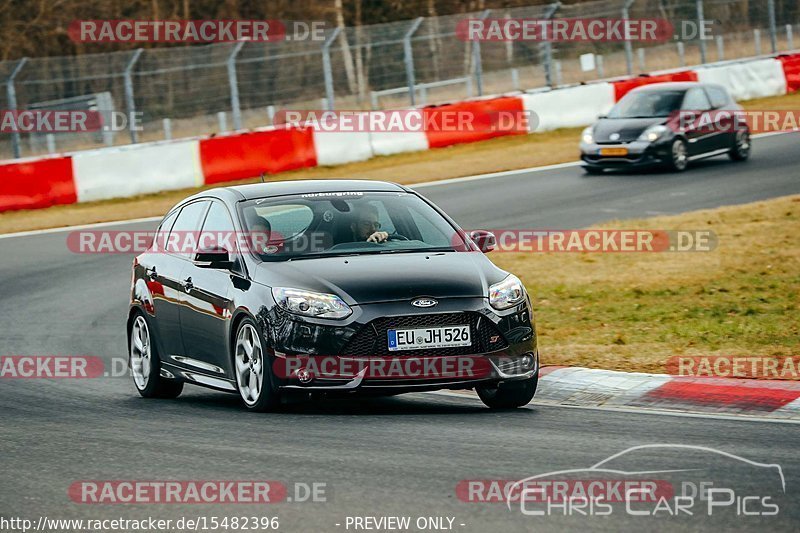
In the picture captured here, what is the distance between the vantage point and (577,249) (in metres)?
17.2

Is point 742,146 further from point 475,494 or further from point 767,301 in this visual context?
point 475,494

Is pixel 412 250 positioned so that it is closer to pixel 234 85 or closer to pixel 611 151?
pixel 611 151

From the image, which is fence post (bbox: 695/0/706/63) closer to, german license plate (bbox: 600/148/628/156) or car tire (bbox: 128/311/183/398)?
german license plate (bbox: 600/148/628/156)

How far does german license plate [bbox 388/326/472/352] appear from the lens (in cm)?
852

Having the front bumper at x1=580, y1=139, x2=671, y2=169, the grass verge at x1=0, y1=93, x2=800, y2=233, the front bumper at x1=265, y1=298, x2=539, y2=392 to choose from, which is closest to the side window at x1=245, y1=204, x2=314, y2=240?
the front bumper at x1=265, y1=298, x2=539, y2=392

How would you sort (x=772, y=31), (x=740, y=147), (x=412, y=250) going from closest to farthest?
(x=412, y=250)
(x=740, y=147)
(x=772, y=31)

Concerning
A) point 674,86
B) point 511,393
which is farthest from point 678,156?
point 511,393

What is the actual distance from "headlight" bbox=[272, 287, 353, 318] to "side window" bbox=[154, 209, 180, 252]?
236cm

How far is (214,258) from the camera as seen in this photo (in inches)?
373

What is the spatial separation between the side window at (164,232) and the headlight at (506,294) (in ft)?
9.94

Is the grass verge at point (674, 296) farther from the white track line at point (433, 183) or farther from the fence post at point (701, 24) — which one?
the fence post at point (701, 24)

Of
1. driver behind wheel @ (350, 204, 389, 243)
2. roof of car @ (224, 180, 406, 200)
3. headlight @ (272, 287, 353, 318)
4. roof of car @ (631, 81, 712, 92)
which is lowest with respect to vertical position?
roof of car @ (631, 81, 712, 92)

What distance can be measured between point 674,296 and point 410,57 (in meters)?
17.5

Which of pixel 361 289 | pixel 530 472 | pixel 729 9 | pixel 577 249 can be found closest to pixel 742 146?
pixel 577 249
